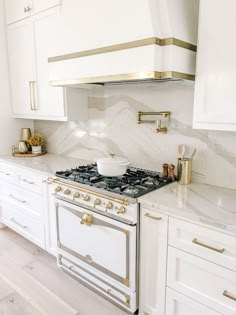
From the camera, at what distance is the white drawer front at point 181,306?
145 centimetres

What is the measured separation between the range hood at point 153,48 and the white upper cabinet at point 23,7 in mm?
929

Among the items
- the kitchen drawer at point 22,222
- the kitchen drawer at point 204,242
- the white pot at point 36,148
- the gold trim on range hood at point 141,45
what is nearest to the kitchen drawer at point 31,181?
the kitchen drawer at point 22,222

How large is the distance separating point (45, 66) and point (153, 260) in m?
2.02

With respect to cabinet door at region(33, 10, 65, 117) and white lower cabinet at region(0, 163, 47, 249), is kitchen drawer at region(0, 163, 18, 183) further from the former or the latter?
cabinet door at region(33, 10, 65, 117)

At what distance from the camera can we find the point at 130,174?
2080mm

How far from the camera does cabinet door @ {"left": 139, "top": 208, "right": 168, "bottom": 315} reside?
61.6 inches

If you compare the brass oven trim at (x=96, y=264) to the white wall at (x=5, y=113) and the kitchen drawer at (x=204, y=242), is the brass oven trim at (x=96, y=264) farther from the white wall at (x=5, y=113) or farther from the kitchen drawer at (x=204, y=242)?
the white wall at (x=5, y=113)

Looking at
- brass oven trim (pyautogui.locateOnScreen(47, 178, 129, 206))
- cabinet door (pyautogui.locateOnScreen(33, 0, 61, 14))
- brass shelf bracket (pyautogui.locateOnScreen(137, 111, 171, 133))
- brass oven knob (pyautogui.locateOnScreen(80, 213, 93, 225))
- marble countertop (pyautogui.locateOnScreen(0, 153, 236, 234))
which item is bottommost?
brass oven knob (pyautogui.locateOnScreen(80, 213, 93, 225))

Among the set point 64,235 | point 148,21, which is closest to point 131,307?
point 64,235

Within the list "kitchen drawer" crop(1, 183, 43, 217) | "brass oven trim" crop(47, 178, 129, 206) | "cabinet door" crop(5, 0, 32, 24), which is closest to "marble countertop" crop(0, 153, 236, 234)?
"brass oven trim" crop(47, 178, 129, 206)

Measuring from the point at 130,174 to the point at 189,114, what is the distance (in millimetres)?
648

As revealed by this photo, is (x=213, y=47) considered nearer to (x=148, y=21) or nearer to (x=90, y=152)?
(x=148, y=21)

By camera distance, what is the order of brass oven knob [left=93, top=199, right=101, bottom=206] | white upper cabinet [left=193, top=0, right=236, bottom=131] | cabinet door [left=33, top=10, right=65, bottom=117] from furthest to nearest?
1. cabinet door [left=33, top=10, right=65, bottom=117]
2. brass oven knob [left=93, top=199, right=101, bottom=206]
3. white upper cabinet [left=193, top=0, right=236, bottom=131]

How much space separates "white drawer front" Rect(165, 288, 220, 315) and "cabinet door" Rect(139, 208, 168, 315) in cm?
4
